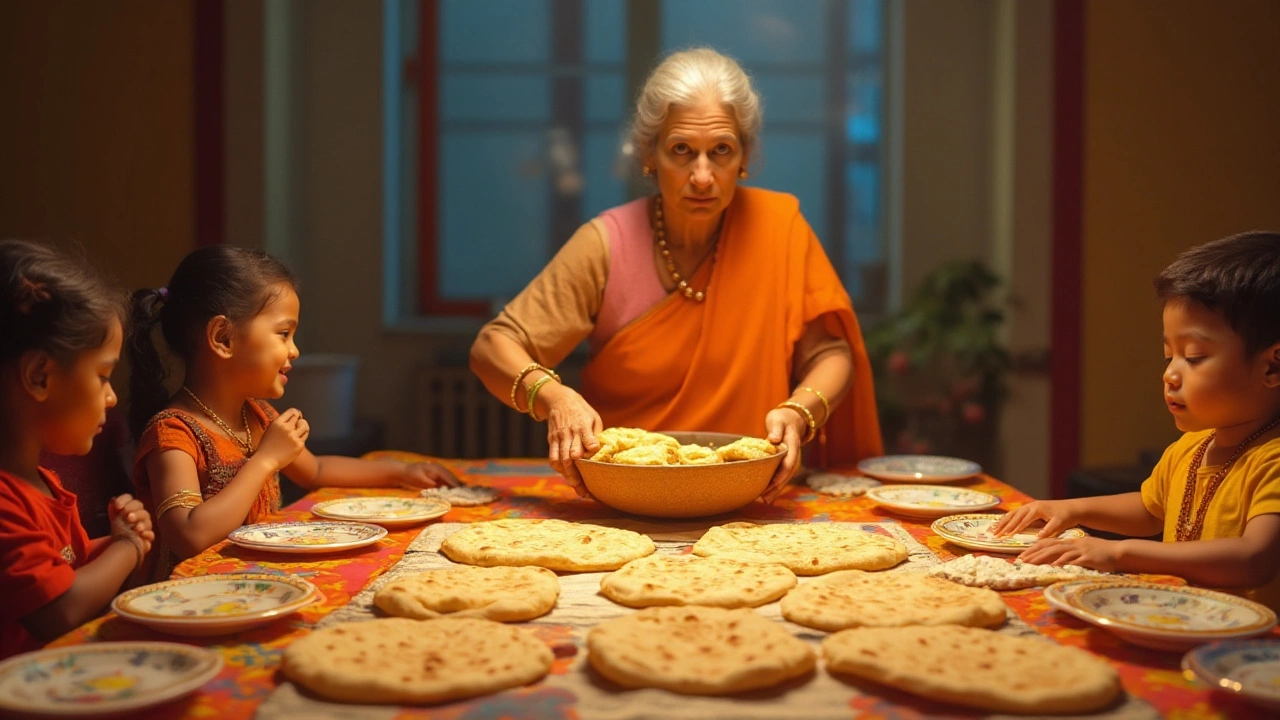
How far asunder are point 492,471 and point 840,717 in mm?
1550

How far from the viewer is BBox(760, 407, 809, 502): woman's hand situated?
1925 mm

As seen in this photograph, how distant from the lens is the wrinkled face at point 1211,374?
1.55 metres

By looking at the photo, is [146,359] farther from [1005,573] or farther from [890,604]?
[1005,573]

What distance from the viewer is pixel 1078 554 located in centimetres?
148

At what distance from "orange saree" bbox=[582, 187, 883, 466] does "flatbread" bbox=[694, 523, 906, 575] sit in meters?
0.78

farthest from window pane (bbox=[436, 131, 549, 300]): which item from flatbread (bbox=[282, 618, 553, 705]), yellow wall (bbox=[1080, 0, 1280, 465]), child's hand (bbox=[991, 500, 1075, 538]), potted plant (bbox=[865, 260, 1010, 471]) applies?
flatbread (bbox=[282, 618, 553, 705])

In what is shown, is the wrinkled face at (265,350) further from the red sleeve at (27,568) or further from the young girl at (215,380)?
the red sleeve at (27,568)

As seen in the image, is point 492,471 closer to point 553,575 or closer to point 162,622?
point 553,575

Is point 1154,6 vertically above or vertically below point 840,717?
above

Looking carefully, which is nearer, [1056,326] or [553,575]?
[553,575]

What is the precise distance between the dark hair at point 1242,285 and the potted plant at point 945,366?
302cm

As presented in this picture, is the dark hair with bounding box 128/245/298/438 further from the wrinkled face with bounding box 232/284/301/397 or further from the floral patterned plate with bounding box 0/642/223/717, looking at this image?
the floral patterned plate with bounding box 0/642/223/717

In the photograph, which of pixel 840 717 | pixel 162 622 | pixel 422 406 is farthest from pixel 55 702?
pixel 422 406

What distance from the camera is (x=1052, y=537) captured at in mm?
1658
